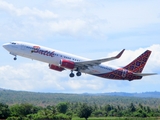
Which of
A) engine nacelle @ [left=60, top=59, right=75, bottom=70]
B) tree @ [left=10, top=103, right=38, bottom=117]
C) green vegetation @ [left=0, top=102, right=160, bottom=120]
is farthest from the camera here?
tree @ [left=10, top=103, right=38, bottom=117]

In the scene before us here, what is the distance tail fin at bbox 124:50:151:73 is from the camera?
3553 inches

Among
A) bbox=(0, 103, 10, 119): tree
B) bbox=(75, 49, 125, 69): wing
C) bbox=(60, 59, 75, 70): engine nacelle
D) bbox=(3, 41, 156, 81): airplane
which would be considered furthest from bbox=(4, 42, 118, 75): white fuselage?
bbox=(0, 103, 10, 119): tree

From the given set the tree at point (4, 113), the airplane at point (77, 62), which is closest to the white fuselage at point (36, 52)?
the airplane at point (77, 62)

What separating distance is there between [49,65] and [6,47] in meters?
12.4

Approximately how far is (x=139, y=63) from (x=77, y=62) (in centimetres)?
1710

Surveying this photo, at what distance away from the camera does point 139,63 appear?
91.7 meters

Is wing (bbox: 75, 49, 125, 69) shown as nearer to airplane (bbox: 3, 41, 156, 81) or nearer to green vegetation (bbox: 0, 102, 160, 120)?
airplane (bbox: 3, 41, 156, 81)

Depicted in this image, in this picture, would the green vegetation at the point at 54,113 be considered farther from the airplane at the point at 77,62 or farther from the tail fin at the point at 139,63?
the tail fin at the point at 139,63

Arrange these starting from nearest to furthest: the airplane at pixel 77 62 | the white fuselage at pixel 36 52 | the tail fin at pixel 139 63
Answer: the white fuselage at pixel 36 52, the airplane at pixel 77 62, the tail fin at pixel 139 63

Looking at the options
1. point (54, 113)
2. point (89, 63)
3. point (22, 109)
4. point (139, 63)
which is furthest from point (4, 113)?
point (139, 63)

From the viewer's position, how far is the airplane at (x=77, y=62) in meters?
78.1

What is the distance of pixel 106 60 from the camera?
81125 millimetres

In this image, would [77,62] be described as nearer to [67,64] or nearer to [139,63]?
[67,64]

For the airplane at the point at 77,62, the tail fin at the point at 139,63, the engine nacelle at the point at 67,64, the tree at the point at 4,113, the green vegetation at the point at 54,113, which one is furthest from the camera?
the green vegetation at the point at 54,113
